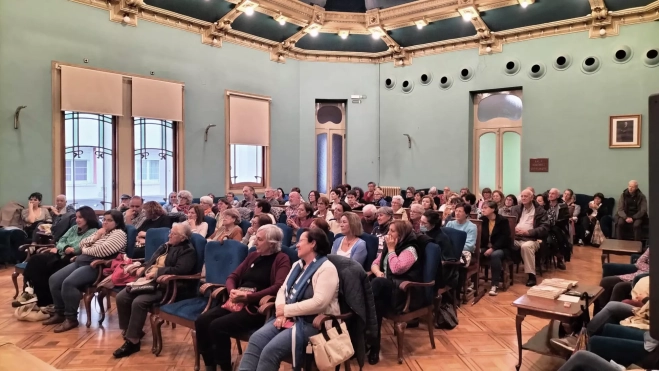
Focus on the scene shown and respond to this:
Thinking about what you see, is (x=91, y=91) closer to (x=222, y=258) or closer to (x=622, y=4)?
(x=222, y=258)

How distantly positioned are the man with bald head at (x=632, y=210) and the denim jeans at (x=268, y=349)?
7514 millimetres

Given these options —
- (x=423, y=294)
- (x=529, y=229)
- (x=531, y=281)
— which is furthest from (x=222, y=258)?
(x=529, y=229)

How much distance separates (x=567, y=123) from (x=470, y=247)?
608 cm

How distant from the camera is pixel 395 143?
39.0 feet

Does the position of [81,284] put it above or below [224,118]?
below

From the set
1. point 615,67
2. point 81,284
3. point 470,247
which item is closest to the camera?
point 81,284

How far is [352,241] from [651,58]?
816 cm

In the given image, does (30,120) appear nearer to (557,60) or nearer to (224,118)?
(224,118)

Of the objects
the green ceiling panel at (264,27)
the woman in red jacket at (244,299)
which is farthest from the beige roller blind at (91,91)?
the woman in red jacket at (244,299)

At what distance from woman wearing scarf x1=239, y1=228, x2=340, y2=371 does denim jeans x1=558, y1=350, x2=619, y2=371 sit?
1.33 metres

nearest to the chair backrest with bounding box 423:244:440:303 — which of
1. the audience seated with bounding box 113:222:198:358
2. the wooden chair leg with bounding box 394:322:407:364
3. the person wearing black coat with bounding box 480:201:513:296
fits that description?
the wooden chair leg with bounding box 394:322:407:364

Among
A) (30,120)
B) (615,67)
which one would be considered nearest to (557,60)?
(615,67)

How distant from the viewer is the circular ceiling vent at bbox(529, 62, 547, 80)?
984 centimetres

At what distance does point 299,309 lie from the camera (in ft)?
9.13
